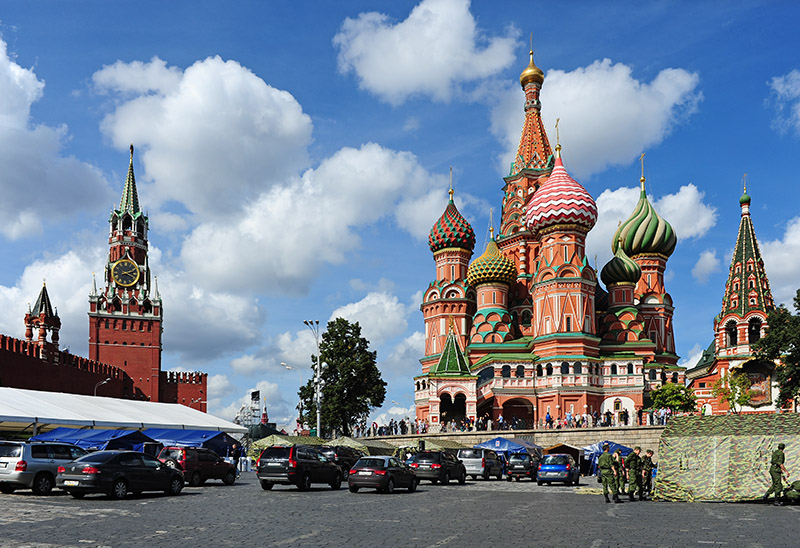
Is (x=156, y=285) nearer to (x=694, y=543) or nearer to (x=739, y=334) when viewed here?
(x=739, y=334)

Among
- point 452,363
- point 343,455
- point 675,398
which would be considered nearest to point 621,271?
point 675,398

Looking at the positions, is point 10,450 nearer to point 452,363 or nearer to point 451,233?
point 452,363

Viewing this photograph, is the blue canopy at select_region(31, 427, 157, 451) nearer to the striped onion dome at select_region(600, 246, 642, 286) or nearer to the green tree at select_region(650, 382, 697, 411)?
the green tree at select_region(650, 382, 697, 411)

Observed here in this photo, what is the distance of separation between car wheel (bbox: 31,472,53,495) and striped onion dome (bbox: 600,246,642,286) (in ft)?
184

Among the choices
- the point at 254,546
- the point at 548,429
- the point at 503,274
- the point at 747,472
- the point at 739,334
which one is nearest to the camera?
the point at 254,546

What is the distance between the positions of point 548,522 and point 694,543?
3721 mm

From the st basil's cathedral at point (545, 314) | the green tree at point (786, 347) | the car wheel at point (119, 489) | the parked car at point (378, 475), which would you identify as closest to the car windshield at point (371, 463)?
the parked car at point (378, 475)

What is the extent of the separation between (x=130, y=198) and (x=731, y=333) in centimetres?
7915

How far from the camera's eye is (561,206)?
67250 millimetres

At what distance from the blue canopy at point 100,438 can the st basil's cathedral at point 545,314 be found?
34023 mm

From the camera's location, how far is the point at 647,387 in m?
66.2

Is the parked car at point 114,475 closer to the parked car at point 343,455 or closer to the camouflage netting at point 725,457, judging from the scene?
the parked car at point 343,455

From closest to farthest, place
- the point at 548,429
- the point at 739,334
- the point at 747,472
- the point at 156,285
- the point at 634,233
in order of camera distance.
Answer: the point at 747,472 < the point at 548,429 < the point at 739,334 < the point at 634,233 < the point at 156,285

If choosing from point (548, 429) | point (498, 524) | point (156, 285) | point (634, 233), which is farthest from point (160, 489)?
point (156, 285)
